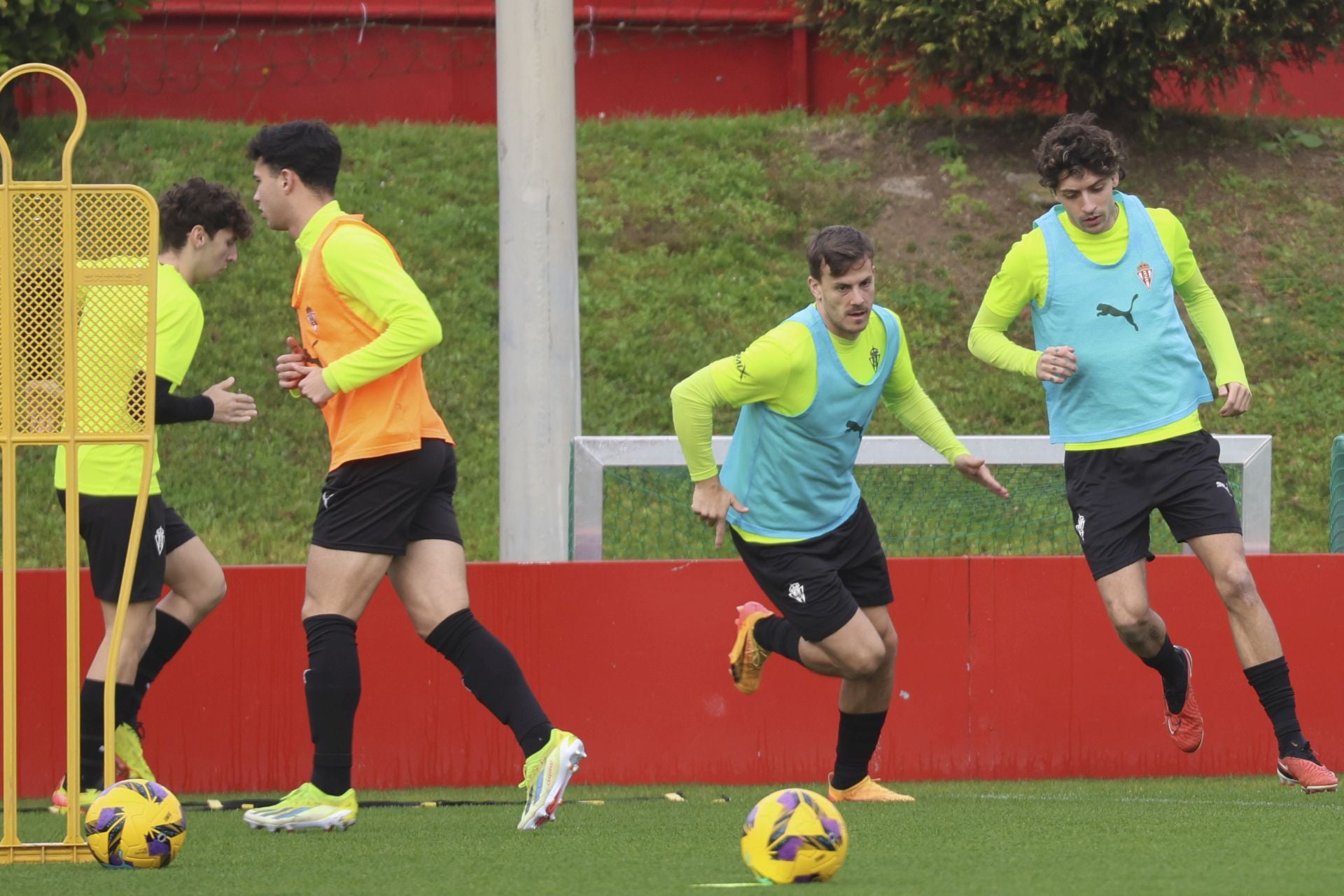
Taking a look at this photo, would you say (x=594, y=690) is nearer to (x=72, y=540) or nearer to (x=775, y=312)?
(x=72, y=540)

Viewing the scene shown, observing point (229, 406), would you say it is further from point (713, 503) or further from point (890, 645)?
point (890, 645)

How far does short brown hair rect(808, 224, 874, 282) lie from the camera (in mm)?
5477

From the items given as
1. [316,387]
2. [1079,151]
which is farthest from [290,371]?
[1079,151]

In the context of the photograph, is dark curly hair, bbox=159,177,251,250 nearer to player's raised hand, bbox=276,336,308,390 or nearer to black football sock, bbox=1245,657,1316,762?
player's raised hand, bbox=276,336,308,390

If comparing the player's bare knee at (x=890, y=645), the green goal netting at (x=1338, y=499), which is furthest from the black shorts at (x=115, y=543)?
the green goal netting at (x=1338, y=499)

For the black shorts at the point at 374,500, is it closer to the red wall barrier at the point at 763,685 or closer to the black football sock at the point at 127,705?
the black football sock at the point at 127,705

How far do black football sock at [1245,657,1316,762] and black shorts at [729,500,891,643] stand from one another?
3.88 feet

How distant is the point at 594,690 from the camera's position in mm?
6875

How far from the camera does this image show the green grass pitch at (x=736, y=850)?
13.0ft

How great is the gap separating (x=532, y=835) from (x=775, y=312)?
291 inches

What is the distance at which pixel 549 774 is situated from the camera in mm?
4992

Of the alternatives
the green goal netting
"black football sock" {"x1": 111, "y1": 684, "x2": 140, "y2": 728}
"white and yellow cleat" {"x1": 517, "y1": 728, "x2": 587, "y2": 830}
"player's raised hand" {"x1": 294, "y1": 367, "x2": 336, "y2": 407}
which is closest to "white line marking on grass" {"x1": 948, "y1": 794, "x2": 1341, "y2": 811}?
"white and yellow cleat" {"x1": 517, "y1": 728, "x2": 587, "y2": 830}

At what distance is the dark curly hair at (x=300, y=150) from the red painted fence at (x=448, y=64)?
9162 mm

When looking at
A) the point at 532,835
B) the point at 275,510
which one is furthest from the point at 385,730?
the point at 275,510
